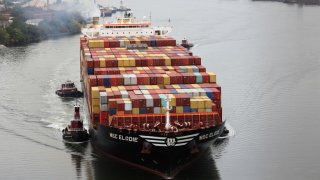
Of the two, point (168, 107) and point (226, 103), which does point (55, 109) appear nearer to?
point (226, 103)

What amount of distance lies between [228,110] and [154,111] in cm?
1033

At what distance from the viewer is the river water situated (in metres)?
24.9

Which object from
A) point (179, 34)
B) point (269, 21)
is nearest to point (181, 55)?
point (179, 34)

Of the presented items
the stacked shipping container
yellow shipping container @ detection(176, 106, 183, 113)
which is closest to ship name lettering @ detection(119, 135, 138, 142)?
the stacked shipping container

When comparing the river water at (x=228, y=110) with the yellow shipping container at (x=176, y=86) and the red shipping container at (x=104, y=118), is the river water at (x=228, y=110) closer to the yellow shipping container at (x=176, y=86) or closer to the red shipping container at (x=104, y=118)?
the red shipping container at (x=104, y=118)

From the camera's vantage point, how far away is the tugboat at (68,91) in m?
38.1

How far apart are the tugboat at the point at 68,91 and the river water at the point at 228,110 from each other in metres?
0.52

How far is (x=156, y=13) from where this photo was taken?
94875 mm

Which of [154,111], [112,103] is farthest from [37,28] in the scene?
[154,111]

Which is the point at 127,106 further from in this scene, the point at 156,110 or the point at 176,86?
the point at 176,86

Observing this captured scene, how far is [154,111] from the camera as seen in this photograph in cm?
2400

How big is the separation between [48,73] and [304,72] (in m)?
19.0

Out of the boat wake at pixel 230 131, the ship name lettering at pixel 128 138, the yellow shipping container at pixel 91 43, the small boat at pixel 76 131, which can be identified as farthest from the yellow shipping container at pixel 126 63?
the ship name lettering at pixel 128 138

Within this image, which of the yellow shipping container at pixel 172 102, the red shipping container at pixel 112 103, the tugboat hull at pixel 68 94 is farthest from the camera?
the tugboat hull at pixel 68 94
